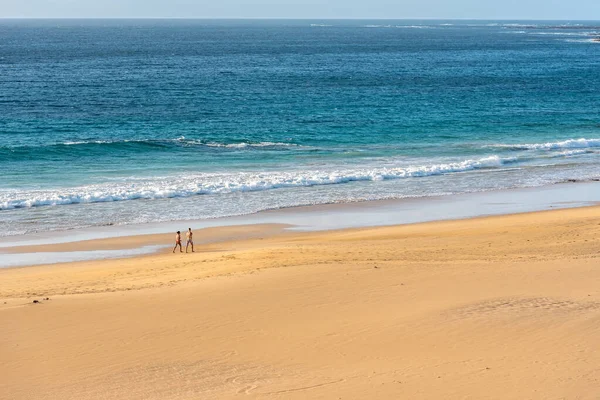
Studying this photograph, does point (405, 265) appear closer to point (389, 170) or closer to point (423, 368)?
point (423, 368)

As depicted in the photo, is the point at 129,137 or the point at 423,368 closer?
the point at 423,368

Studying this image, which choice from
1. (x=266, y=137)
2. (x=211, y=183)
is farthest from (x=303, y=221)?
(x=266, y=137)

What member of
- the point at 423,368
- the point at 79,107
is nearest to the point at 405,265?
the point at 423,368

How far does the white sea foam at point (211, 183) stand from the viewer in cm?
2983

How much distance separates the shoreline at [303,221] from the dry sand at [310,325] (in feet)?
6.31

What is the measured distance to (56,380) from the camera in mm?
12969

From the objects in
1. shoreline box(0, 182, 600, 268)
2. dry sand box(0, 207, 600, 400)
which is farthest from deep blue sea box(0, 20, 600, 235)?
dry sand box(0, 207, 600, 400)

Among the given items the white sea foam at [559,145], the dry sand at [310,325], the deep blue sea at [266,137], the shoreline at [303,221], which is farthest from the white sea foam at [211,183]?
the dry sand at [310,325]

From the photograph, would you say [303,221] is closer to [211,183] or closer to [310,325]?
[211,183]

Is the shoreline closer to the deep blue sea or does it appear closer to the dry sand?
the deep blue sea

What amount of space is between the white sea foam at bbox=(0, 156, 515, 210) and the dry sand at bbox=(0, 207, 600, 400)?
907 centimetres

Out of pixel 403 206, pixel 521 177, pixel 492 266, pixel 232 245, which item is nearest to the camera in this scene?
pixel 492 266

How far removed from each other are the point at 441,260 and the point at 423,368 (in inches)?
281

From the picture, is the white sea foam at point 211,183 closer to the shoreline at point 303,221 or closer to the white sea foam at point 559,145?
the shoreline at point 303,221
